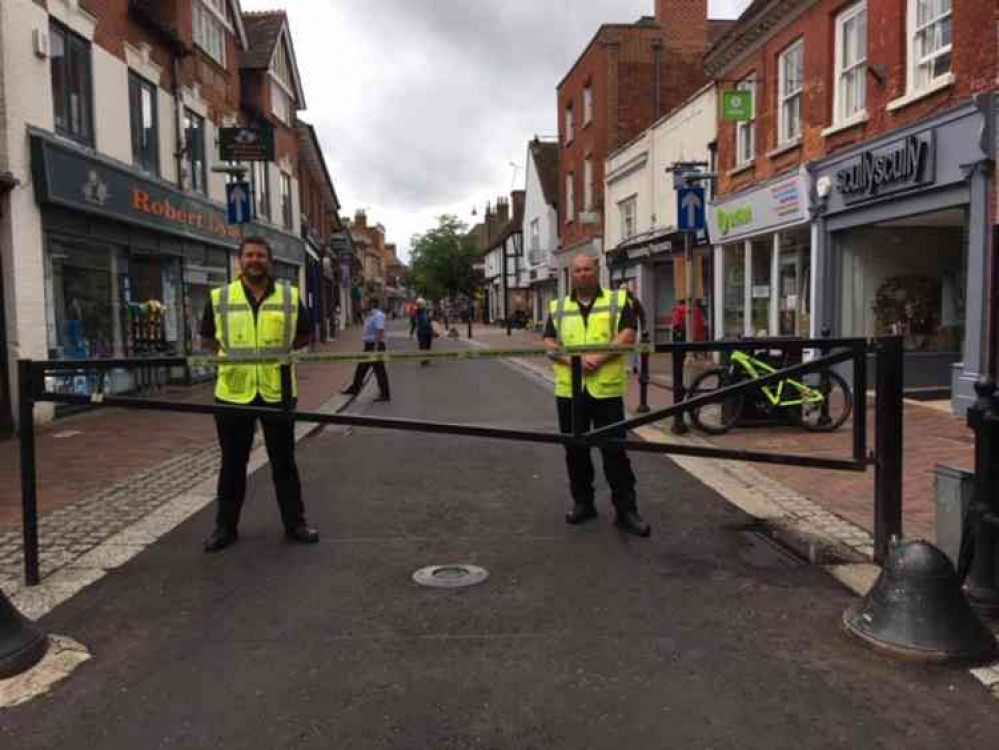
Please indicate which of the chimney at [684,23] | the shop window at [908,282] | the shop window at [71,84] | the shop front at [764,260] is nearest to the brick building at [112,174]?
the shop window at [71,84]

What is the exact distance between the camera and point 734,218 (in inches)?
733

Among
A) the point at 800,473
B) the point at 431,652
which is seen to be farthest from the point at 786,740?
the point at 800,473

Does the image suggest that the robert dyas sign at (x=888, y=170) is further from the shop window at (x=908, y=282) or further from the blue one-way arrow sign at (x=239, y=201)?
the blue one-way arrow sign at (x=239, y=201)

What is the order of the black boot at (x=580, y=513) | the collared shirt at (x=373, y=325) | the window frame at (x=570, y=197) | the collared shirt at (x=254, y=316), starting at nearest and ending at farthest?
the collared shirt at (x=254, y=316) → the black boot at (x=580, y=513) → the collared shirt at (x=373, y=325) → the window frame at (x=570, y=197)

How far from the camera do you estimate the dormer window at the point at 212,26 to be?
1880 cm

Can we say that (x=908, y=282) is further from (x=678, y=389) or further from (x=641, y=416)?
(x=641, y=416)

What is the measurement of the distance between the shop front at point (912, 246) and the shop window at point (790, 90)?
1.66 meters

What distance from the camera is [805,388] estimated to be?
9875 mm

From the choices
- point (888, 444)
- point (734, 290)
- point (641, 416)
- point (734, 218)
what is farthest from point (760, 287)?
point (641, 416)

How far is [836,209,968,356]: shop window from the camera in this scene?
13.7 meters

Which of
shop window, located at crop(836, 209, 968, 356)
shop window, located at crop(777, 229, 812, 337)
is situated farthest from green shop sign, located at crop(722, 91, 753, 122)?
shop window, located at crop(836, 209, 968, 356)

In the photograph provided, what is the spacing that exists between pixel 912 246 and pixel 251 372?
38.9 ft

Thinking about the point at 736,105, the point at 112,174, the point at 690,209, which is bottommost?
the point at 690,209

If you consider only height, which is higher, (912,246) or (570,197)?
(570,197)
